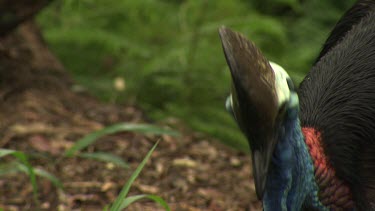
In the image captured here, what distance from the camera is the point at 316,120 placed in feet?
9.83

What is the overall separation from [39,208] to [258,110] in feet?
5.82

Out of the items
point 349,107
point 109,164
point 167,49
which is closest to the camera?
point 349,107

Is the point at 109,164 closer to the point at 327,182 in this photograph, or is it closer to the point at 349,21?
the point at 349,21

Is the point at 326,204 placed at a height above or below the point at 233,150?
above

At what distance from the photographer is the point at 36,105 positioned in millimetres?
4676

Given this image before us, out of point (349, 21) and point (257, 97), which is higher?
point (257, 97)

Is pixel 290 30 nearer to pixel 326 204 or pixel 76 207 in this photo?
pixel 76 207

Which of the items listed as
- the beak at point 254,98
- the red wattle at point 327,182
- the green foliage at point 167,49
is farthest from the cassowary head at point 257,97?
the green foliage at point 167,49

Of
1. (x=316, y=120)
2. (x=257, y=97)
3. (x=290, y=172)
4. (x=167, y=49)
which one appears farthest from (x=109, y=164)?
(x=257, y=97)

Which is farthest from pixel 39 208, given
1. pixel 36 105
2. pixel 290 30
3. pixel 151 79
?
pixel 290 30

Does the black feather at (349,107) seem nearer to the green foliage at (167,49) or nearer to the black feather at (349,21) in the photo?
the black feather at (349,21)

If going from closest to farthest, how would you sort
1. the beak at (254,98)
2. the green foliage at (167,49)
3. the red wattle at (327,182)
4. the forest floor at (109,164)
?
1. the beak at (254,98)
2. the red wattle at (327,182)
3. the forest floor at (109,164)
4. the green foliage at (167,49)

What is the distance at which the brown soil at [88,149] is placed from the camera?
3898mm

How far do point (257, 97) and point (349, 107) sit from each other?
930mm
